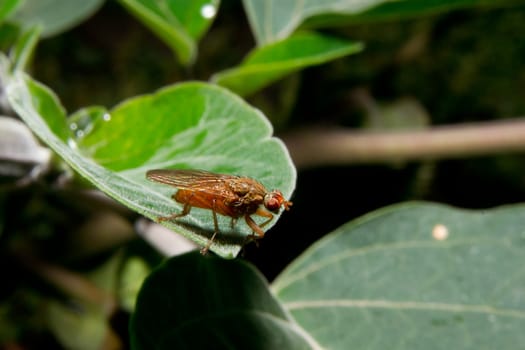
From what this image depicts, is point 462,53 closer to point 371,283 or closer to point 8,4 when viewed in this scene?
point 371,283

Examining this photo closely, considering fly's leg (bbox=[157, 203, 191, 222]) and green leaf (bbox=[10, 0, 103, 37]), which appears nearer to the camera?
fly's leg (bbox=[157, 203, 191, 222])

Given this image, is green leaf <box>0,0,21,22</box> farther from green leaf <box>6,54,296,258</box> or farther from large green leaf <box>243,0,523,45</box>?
large green leaf <box>243,0,523,45</box>

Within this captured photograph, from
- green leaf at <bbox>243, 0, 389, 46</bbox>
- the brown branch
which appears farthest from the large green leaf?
the brown branch

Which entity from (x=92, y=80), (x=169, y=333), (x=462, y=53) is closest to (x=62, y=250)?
(x=92, y=80)

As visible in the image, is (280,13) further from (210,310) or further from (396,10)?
(210,310)

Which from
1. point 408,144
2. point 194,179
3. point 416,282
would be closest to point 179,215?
point 194,179

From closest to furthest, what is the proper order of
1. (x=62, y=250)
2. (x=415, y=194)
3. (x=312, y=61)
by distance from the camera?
(x=312, y=61), (x=62, y=250), (x=415, y=194)

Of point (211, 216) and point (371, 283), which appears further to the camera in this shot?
point (371, 283)
